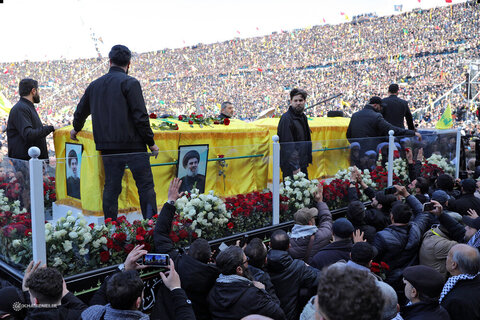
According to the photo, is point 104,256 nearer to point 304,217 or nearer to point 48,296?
point 48,296

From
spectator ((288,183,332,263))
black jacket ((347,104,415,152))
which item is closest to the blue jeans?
spectator ((288,183,332,263))

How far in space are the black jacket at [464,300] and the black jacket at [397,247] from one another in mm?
804

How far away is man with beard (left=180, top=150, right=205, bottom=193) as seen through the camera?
394 cm

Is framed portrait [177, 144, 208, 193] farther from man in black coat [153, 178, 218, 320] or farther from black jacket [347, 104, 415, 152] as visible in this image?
black jacket [347, 104, 415, 152]

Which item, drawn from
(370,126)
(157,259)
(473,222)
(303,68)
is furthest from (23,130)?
(303,68)

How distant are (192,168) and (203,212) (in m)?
0.44

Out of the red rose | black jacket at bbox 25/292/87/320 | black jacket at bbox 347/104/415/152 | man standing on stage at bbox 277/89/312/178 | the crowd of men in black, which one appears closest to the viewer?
the crowd of men in black

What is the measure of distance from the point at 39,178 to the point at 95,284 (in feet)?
2.67

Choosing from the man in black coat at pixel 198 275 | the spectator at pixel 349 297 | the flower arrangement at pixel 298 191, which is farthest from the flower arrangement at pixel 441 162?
the spectator at pixel 349 297

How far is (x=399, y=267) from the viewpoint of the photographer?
3650 mm

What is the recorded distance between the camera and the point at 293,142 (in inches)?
199

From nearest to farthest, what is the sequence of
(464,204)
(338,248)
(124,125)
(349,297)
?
(349,297) < (338,248) < (124,125) < (464,204)

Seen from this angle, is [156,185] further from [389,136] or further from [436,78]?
[436,78]

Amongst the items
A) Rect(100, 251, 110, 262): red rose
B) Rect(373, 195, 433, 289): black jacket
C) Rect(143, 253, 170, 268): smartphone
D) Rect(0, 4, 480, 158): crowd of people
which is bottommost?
Rect(373, 195, 433, 289): black jacket
